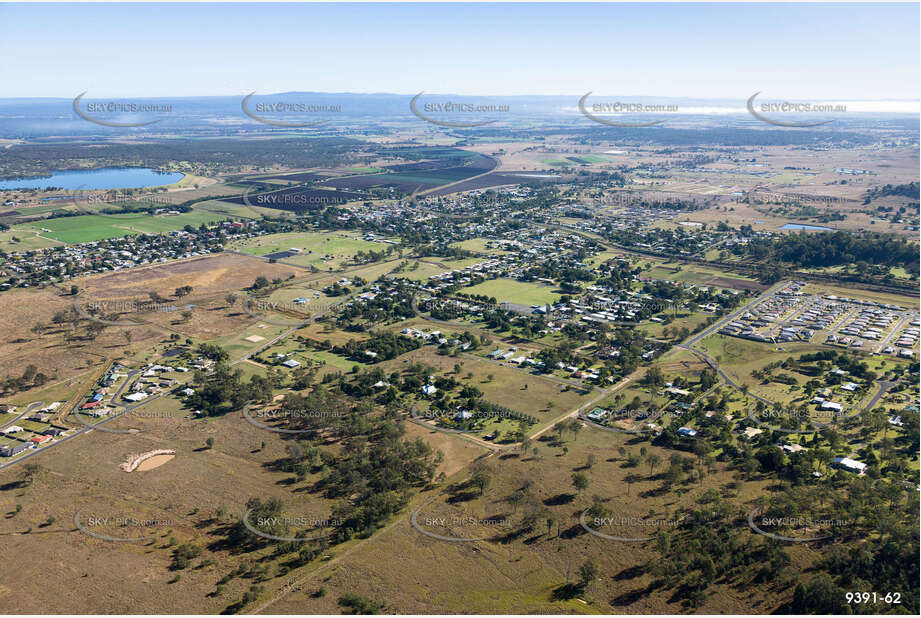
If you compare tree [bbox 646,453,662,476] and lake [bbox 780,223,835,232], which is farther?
lake [bbox 780,223,835,232]

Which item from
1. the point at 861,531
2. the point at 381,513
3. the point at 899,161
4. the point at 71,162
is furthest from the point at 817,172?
the point at 71,162

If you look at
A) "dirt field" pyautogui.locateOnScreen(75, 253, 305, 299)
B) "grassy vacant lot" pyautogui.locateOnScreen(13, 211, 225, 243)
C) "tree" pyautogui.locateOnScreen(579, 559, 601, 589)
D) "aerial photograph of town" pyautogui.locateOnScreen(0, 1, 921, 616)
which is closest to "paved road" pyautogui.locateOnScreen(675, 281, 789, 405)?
"aerial photograph of town" pyautogui.locateOnScreen(0, 1, 921, 616)

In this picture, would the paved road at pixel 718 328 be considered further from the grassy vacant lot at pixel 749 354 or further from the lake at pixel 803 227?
the lake at pixel 803 227

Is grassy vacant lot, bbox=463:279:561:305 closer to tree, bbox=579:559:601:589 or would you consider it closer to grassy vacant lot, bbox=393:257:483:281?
grassy vacant lot, bbox=393:257:483:281

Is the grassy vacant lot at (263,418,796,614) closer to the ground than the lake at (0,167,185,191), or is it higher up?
closer to the ground

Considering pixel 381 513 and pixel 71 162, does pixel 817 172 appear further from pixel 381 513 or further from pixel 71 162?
pixel 71 162

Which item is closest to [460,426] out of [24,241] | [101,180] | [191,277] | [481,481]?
[481,481]

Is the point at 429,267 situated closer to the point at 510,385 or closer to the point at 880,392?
the point at 510,385
